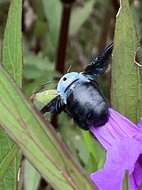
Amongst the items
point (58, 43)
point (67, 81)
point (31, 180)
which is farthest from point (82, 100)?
point (58, 43)

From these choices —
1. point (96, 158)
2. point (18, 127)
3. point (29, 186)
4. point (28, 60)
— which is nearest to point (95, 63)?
point (18, 127)

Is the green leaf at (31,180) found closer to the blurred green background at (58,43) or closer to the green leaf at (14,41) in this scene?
the blurred green background at (58,43)

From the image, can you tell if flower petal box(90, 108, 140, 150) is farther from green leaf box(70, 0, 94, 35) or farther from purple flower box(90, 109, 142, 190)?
green leaf box(70, 0, 94, 35)

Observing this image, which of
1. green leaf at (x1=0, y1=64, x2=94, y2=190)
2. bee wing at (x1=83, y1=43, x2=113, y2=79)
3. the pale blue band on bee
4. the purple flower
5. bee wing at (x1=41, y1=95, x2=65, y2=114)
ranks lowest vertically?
the purple flower

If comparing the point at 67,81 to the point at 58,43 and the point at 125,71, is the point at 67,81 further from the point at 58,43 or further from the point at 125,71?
the point at 58,43

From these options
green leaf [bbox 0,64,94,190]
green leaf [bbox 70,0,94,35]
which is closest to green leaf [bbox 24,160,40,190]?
green leaf [bbox 0,64,94,190]

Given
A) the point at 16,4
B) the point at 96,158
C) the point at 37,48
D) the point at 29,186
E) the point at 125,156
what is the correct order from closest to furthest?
1. the point at 125,156
2. the point at 16,4
3. the point at 96,158
4. the point at 29,186
5. the point at 37,48

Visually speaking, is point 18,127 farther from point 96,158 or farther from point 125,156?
point 96,158
